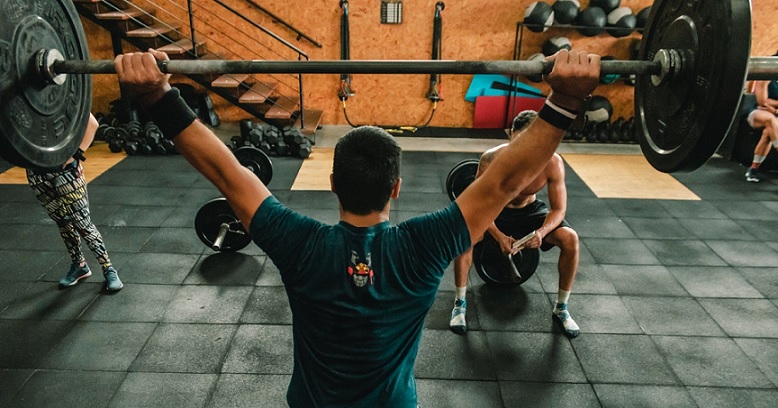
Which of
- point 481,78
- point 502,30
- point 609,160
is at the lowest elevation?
point 609,160

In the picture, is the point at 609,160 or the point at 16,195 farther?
the point at 609,160

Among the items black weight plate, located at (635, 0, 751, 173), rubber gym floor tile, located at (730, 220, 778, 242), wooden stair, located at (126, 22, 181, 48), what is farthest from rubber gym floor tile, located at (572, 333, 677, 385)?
wooden stair, located at (126, 22, 181, 48)

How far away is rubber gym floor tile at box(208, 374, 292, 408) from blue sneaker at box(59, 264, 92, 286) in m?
1.32

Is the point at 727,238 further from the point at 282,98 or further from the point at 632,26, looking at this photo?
the point at 282,98

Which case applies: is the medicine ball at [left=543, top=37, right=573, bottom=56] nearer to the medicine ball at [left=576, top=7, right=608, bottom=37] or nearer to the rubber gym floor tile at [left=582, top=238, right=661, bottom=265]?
the medicine ball at [left=576, top=7, right=608, bottom=37]

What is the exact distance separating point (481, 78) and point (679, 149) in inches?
227

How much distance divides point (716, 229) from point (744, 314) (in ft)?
4.48

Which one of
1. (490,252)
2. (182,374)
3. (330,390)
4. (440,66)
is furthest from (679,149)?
(182,374)

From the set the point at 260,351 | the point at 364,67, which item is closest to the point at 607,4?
the point at 260,351

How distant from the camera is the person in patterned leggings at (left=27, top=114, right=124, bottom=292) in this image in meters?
2.78

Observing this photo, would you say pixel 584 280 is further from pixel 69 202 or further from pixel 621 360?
pixel 69 202

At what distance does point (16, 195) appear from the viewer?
14.8ft

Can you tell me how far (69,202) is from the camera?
9.42ft

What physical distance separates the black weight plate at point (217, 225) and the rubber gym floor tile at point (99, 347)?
0.88 metres
